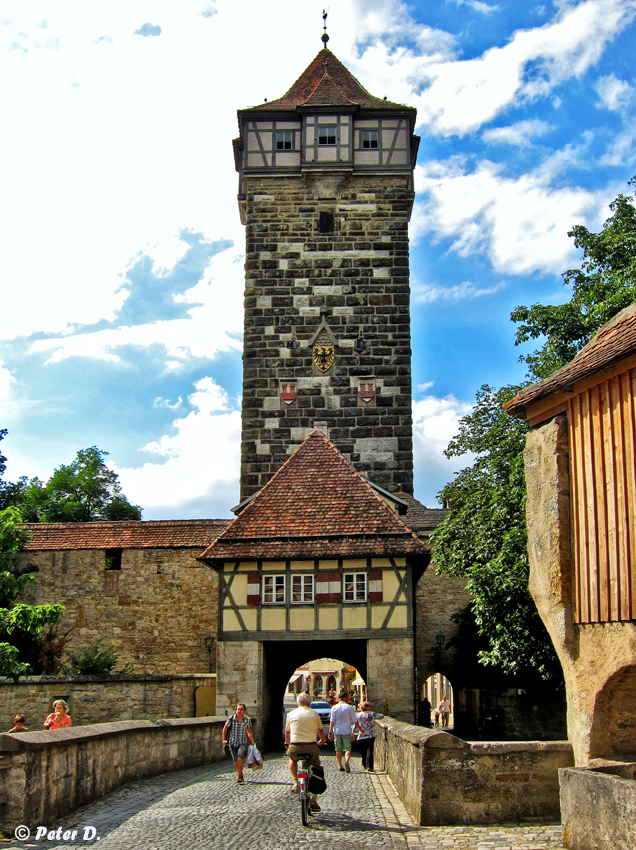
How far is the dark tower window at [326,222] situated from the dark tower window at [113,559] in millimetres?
9866

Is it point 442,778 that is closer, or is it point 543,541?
point 442,778

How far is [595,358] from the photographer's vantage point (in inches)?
317

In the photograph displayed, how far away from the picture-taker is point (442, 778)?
790cm

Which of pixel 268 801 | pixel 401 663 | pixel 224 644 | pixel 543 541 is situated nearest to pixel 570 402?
pixel 543 541

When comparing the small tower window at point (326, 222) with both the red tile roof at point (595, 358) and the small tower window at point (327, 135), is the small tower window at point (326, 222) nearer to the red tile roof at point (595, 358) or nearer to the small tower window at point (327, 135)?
the small tower window at point (327, 135)

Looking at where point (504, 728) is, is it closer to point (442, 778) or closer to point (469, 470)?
point (469, 470)

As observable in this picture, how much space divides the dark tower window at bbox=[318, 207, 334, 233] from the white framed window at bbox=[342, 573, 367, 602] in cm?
1093

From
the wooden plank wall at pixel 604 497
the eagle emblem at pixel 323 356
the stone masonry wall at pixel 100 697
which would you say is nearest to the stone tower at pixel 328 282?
the eagle emblem at pixel 323 356

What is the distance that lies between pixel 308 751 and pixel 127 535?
610 inches

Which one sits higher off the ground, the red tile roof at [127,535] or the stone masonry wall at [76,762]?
the red tile roof at [127,535]

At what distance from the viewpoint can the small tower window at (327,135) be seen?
81.9 ft

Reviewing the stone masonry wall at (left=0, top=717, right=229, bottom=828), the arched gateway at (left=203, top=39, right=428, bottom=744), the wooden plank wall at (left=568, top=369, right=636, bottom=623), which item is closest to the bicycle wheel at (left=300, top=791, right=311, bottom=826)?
the stone masonry wall at (left=0, top=717, right=229, bottom=828)

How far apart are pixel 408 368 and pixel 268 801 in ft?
50.4

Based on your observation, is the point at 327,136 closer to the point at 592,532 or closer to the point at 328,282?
the point at 328,282
